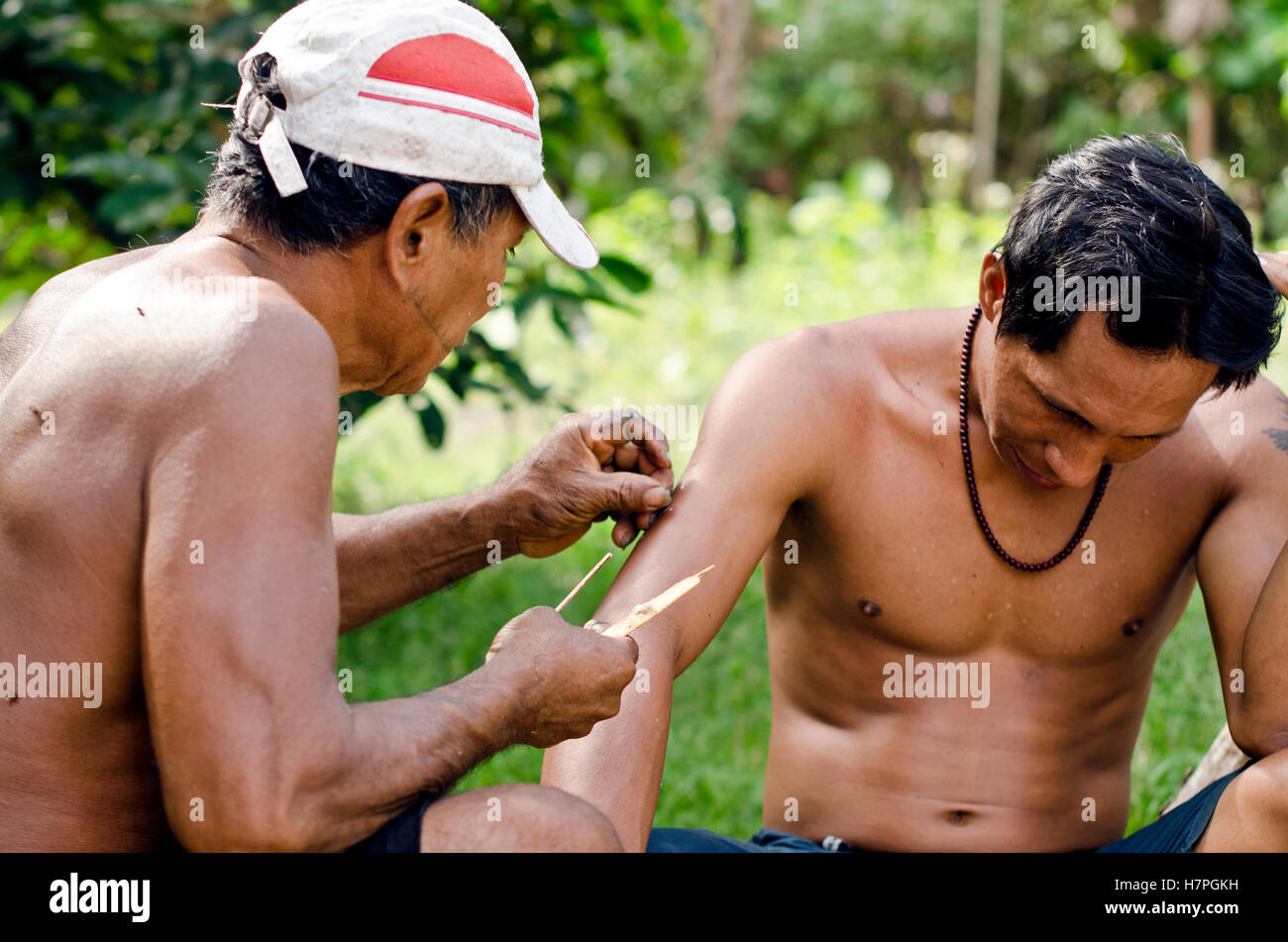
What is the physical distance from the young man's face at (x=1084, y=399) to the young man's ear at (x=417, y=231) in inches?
47.3

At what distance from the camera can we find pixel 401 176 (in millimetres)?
2090

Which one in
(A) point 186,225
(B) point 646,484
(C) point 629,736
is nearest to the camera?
(C) point 629,736

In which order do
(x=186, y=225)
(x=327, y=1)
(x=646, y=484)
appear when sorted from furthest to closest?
(x=186, y=225) < (x=646, y=484) < (x=327, y=1)

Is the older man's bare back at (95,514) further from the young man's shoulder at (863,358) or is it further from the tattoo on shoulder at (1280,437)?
the tattoo on shoulder at (1280,437)

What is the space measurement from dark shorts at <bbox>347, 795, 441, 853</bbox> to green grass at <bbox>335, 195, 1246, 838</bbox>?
628mm

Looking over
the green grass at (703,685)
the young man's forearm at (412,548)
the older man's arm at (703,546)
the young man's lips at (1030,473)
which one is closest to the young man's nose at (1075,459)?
the young man's lips at (1030,473)

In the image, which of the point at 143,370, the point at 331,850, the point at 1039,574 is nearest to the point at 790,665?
the point at 1039,574

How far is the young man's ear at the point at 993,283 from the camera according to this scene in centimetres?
271

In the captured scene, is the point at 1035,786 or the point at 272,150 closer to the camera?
the point at 272,150

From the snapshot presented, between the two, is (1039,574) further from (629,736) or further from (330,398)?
(330,398)

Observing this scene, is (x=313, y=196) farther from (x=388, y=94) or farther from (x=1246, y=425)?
(x=1246, y=425)

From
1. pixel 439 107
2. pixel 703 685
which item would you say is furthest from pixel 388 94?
pixel 703 685

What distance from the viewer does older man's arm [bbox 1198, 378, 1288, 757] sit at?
2.58 metres
